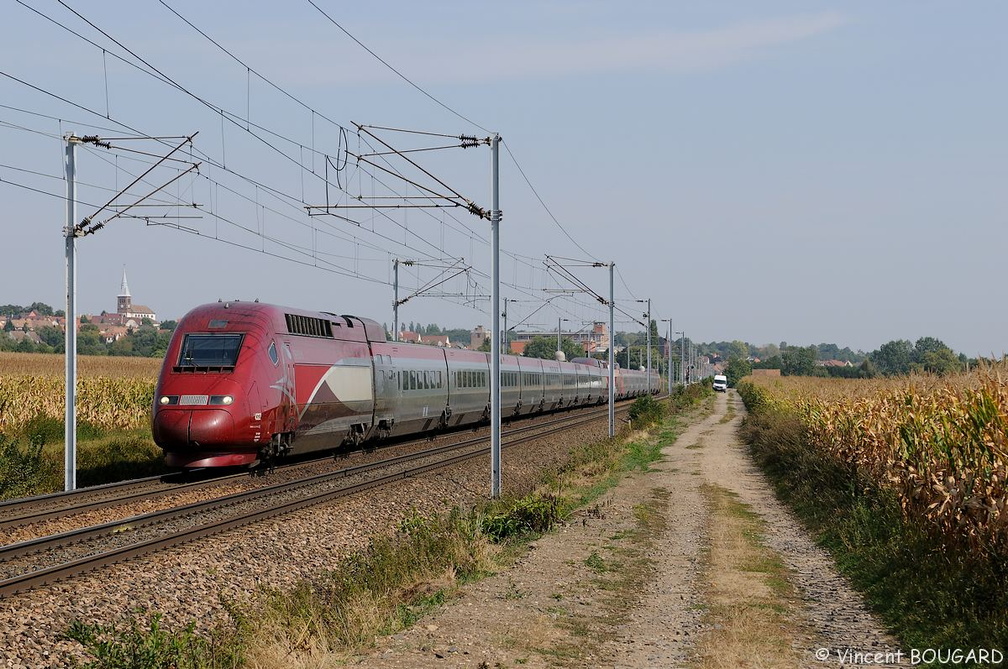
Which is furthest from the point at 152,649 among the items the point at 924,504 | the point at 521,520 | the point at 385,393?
the point at 385,393

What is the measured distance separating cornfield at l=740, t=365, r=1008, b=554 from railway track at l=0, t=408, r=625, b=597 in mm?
10636

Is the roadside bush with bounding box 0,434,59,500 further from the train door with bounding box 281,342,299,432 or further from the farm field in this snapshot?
the farm field

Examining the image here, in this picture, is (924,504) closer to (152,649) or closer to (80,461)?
(152,649)

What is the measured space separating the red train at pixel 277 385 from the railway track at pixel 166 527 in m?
1.56

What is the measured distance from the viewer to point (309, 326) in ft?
87.1

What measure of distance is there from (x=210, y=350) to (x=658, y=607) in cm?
1471

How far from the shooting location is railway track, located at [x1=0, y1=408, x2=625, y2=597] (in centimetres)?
1348

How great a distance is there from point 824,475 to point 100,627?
49.5ft

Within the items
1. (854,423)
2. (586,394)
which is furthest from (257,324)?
(586,394)

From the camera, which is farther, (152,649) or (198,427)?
(198,427)

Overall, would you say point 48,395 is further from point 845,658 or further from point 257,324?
point 845,658

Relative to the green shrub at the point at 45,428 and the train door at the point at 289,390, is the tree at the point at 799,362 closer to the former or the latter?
the green shrub at the point at 45,428

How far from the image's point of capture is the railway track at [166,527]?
1348 centimetres

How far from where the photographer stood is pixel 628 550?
49.6ft
